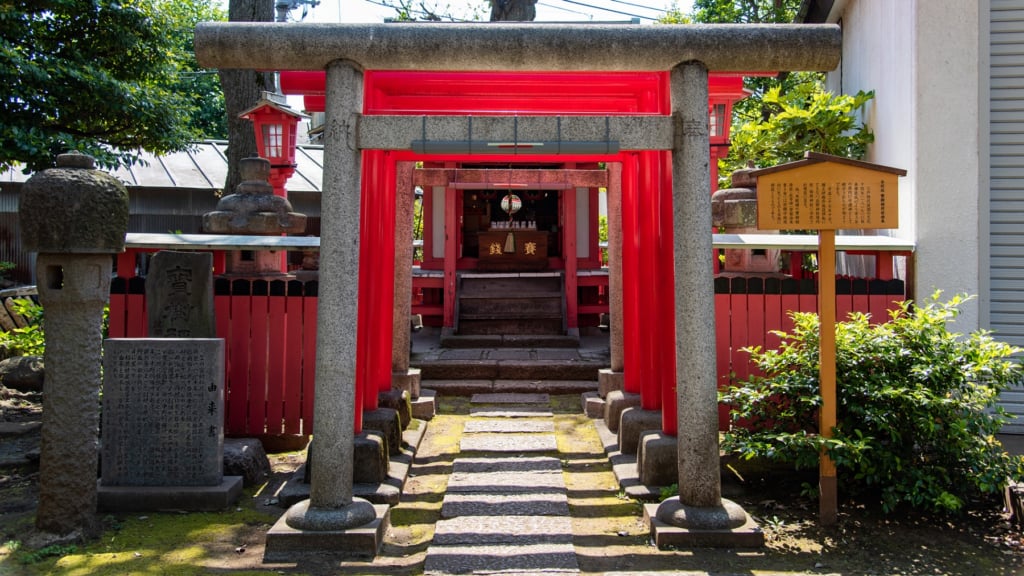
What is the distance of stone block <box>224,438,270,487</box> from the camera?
6230mm

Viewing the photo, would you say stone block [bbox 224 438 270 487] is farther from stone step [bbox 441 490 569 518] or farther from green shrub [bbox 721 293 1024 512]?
green shrub [bbox 721 293 1024 512]

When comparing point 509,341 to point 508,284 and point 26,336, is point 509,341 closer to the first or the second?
point 508,284

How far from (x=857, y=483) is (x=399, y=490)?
3.52m

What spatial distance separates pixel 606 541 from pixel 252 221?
528 centimetres

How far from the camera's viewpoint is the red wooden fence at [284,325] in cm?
706

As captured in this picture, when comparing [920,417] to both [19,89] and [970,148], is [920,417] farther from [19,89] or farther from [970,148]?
[19,89]

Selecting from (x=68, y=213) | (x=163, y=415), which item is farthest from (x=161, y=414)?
(x=68, y=213)

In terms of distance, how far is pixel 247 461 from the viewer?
248 inches

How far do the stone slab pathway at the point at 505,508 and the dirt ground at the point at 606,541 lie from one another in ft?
0.43

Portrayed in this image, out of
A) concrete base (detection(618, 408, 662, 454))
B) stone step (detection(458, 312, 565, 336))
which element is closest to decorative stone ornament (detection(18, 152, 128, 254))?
concrete base (detection(618, 408, 662, 454))

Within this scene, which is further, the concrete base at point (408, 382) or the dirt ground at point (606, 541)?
the concrete base at point (408, 382)

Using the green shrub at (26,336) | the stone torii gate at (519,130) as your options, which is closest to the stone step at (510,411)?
the stone torii gate at (519,130)

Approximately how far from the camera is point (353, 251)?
504cm

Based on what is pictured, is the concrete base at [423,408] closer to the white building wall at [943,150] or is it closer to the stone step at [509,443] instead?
the stone step at [509,443]
